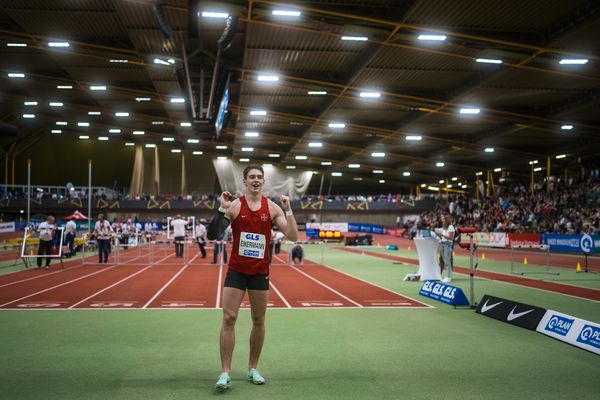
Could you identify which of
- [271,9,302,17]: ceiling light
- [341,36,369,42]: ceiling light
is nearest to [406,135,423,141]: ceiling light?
[341,36,369,42]: ceiling light

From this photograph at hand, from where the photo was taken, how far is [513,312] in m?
8.50

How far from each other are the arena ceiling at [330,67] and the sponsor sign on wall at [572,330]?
22.1ft

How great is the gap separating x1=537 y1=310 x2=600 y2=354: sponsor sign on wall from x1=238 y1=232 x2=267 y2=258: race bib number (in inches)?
175

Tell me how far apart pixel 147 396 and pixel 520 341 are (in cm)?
500

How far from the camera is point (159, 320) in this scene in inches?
345

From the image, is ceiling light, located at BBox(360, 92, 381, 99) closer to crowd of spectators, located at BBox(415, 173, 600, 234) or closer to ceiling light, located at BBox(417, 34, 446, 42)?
ceiling light, located at BBox(417, 34, 446, 42)

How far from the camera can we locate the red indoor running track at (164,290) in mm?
10609

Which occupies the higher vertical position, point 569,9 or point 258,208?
point 569,9

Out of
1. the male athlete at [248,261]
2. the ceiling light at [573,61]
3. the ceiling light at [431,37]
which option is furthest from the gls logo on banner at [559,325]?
the ceiling light at [573,61]

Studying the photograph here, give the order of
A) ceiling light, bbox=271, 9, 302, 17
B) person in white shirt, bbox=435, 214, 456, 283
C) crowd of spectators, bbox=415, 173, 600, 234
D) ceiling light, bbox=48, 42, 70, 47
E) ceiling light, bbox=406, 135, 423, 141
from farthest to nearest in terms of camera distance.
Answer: ceiling light, bbox=406, 135, 423, 141, crowd of spectators, bbox=415, 173, 600, 234, ceiling light, bbox=48, 42, 70, 47, ceiling light, bbox=271, 9, 302, 17, person in white shirt, bbox=435, 214, 456, 283

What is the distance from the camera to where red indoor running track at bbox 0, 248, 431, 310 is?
10609mm

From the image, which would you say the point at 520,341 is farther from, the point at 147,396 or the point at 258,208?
the point at 147,396

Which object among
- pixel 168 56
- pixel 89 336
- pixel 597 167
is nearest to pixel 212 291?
pixel 89 336

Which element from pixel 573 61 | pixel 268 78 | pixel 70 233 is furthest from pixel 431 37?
pixel 70 233
